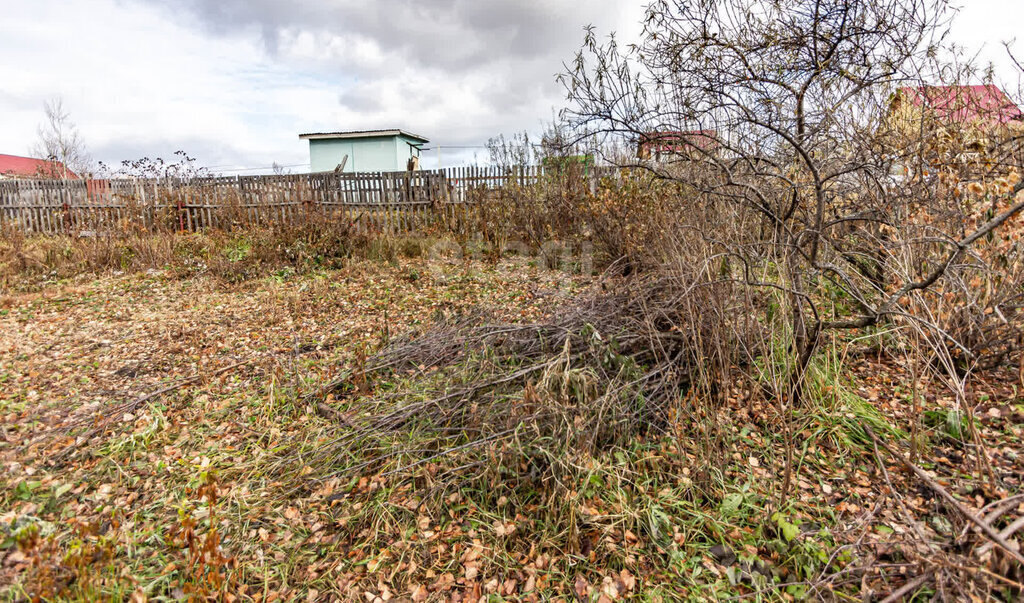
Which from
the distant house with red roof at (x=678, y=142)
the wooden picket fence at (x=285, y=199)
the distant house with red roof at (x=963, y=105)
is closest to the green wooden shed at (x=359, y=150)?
the wooden picket fence at (x=285, y=199)

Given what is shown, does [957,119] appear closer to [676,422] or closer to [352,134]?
[676,422]

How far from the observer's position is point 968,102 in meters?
3.57

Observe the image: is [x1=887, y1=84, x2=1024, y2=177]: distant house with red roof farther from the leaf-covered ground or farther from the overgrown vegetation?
the leaf-covered ground

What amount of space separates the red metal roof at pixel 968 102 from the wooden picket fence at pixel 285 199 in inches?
216

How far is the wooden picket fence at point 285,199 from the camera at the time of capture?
8867 mm

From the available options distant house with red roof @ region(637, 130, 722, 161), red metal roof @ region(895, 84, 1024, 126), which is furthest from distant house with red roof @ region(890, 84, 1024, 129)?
distant house with red roof @ region(637, 130, 722, 161)

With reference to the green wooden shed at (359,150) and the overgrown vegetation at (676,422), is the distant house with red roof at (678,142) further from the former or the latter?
the green wooden shed at (359,150)

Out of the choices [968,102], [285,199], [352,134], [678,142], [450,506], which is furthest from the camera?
[352,134]

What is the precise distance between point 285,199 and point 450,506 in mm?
8928

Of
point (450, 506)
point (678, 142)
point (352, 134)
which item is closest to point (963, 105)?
point (678, 142)

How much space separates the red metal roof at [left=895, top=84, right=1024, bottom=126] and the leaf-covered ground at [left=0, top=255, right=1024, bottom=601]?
171 cm

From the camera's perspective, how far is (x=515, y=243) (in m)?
8.25

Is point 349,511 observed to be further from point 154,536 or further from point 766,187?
point 766,187

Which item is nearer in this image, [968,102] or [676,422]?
[676,422]
